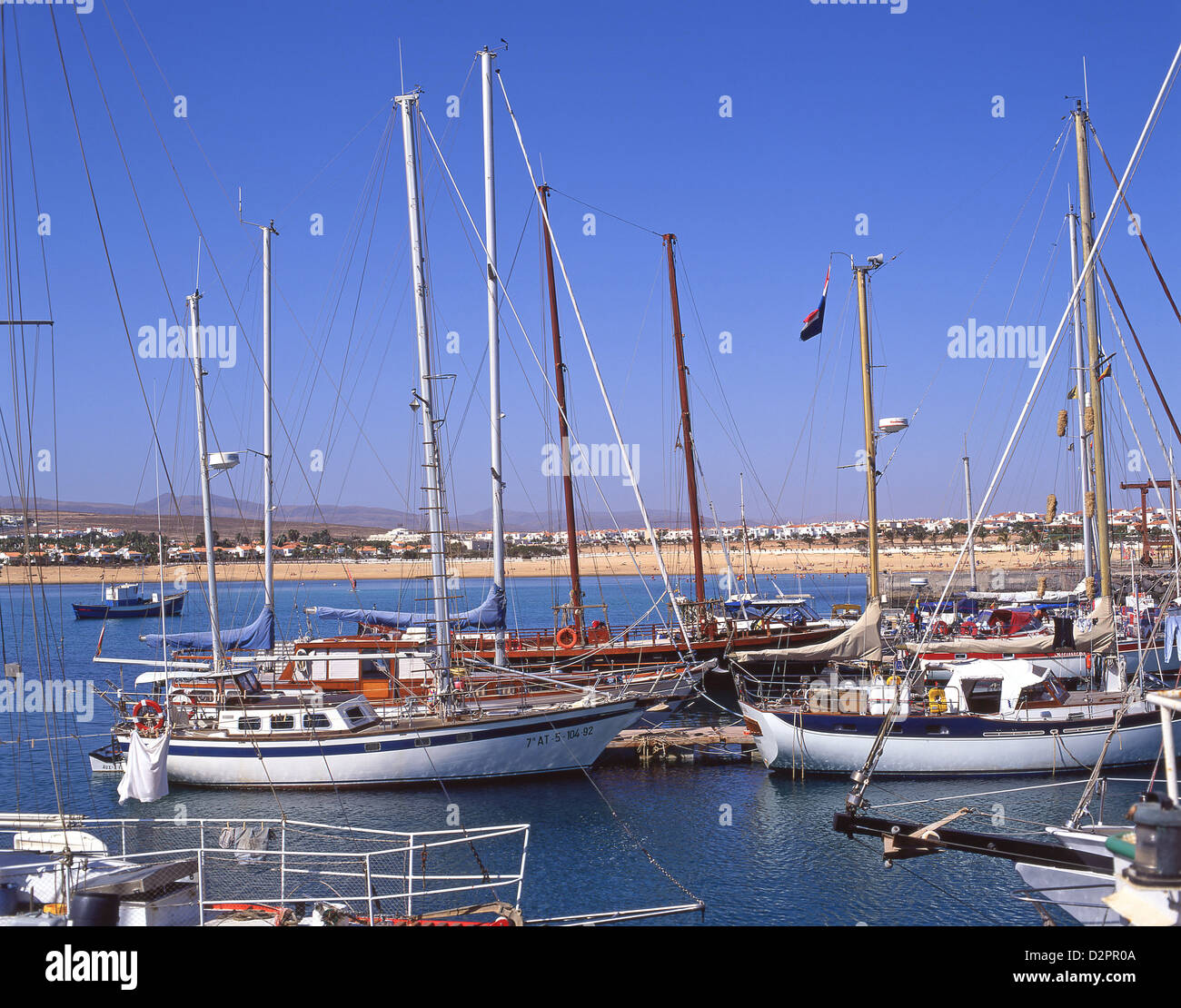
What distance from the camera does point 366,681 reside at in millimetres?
30406

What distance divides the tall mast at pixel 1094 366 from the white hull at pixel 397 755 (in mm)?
17037

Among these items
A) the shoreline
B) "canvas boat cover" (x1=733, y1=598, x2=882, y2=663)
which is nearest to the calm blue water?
"canvas boat cover" (x1=733, y1=598, x2=882, y2=663)

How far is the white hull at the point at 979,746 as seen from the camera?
25156 mm

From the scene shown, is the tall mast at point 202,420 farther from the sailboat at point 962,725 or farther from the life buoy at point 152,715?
the sailboat at point 962,725

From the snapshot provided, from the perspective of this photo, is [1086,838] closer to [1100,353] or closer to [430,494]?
[430,494]

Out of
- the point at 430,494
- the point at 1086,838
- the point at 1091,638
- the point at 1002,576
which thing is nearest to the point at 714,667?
the point at 1091,638

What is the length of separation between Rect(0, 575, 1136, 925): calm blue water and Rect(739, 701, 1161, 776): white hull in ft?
1.69

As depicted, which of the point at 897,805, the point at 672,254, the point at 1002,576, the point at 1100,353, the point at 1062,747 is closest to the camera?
the point at 897,805

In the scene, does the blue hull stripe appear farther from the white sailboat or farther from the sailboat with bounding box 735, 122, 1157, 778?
the white sailboat

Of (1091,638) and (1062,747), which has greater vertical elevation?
(1091,638)

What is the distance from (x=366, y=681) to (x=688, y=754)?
1024cm

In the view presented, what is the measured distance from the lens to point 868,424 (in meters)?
33.0

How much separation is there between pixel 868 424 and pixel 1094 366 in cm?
734

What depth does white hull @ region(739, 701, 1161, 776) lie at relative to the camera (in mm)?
25156
